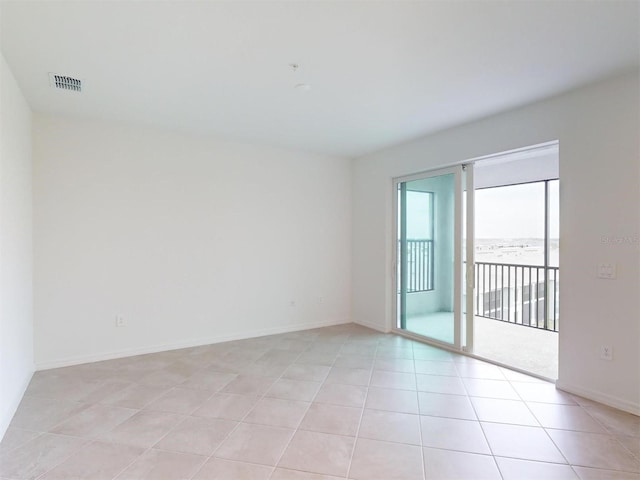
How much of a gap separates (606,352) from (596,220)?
102cm

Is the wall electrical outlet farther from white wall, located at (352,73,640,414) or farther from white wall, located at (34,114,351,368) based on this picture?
white wall, located at (34,114,351,368)

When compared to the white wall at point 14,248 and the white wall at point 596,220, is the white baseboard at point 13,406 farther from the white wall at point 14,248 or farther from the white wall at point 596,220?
the white wall at point 596,220

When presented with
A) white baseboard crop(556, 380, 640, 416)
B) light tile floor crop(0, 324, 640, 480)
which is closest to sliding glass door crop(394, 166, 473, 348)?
light tile floor crop(0, 324, 640, 480)

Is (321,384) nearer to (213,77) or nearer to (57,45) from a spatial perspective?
(213,77)

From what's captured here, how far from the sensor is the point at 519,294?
547 cm

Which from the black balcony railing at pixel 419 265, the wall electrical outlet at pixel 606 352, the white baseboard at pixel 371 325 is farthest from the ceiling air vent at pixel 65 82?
the wall electrical outlet at pixel 606 352

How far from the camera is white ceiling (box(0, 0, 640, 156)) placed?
1.89 metres

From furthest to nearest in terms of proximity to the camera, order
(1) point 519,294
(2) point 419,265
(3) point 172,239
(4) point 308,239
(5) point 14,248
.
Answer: (1) point 519,294, (4) point 308,239, (2) point 419,265, (3) point 172,239, (5) point 14,248

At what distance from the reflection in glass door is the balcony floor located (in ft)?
0.04

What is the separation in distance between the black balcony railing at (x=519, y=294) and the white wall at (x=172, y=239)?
257 cm

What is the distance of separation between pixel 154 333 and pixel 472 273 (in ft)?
11.9

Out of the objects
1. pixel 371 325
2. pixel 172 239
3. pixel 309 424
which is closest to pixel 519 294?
pixel 371 325

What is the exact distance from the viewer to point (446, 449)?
212 centimetres

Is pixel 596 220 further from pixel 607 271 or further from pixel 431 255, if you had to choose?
pixel 431 255
